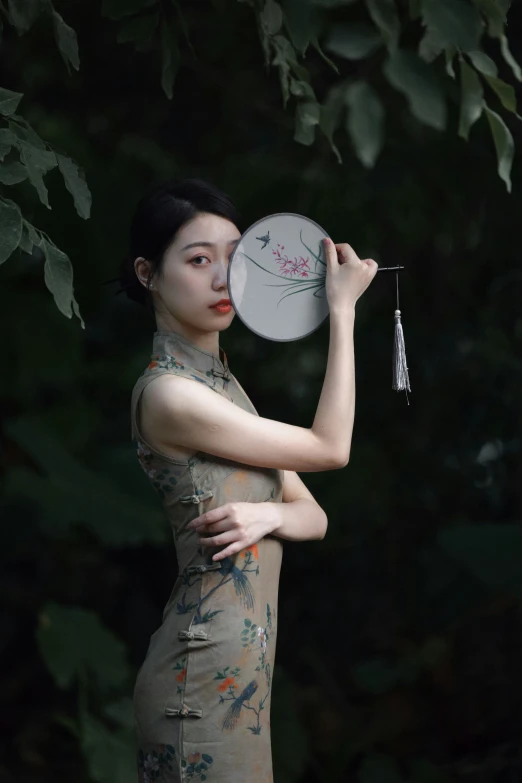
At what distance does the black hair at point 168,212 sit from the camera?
1704mm

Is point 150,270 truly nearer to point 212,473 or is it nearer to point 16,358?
point 212,473

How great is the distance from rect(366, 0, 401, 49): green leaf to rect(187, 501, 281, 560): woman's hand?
749 millimetres

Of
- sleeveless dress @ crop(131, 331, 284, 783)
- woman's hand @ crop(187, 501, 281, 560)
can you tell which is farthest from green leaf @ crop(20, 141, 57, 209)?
woman's hand @ crop(187, 501, 281, 560)

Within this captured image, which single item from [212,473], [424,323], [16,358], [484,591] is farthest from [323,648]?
[212,473]

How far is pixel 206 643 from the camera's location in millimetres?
1606

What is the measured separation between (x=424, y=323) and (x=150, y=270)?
219 centimetres

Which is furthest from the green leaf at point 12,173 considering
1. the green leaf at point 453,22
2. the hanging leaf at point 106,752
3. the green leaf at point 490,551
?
the green leaf at point 490,551

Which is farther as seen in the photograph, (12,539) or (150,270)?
(12,539)

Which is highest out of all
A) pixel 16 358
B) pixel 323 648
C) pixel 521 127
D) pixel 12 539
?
pixel 521 127

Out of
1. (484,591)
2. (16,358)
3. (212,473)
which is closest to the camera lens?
(212,473)

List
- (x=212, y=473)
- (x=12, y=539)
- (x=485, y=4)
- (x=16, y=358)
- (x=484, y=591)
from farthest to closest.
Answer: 1. (x=484, y=591)
2. (x=12, y=539)
3. (x=16, y=358)
4. (x=485, y=4)
5. (x=212, y=473)

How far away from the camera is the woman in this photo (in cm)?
160

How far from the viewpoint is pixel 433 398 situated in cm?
384

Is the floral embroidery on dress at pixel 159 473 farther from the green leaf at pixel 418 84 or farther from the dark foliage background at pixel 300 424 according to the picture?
the dark foliage background at pixel 300 424
